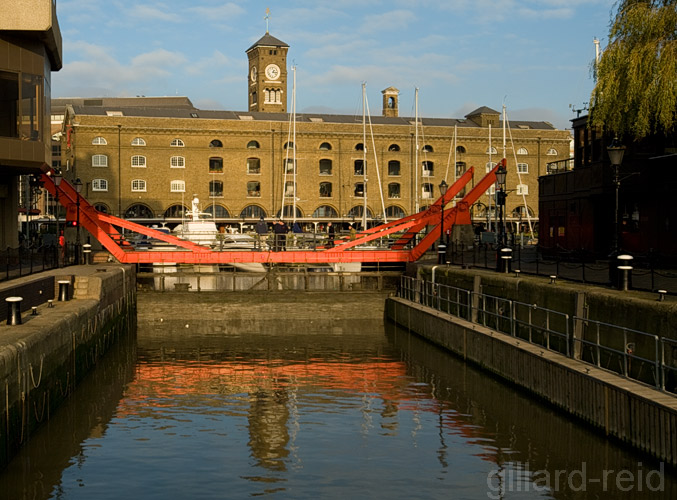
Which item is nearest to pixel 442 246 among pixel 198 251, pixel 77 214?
pixel 198 251

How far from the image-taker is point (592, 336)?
1673 centimetres

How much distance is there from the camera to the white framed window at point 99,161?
74875mm

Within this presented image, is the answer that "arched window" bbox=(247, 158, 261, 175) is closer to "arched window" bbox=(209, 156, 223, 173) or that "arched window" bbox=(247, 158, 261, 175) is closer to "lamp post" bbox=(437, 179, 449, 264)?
"arched window" bbox=(209, 156, 223, 173)

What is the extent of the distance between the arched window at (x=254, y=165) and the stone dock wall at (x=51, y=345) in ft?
169

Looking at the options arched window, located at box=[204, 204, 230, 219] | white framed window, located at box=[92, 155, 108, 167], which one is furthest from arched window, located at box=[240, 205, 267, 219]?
white framed window, located at box=[92, 155, 108, 167]

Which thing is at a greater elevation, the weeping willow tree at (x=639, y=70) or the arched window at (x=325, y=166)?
the arched window at (x=325, y=166)

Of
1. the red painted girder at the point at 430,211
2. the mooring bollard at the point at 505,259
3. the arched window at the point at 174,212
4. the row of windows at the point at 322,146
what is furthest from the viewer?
the arched window at the point at 174,212

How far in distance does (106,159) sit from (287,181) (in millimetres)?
16531

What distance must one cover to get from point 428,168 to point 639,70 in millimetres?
61478

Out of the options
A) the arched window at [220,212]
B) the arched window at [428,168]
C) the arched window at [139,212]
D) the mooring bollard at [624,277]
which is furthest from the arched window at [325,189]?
the mooring bollard at [624,277]

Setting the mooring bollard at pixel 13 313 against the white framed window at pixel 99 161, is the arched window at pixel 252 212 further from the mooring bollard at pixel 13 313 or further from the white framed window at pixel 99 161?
the mooring bollard at pixel 13 313

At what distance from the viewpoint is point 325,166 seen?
265 ft

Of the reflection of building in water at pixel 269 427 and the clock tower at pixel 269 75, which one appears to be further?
the clock tower at pixel 269 75

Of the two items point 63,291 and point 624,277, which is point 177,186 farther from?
point 624,277
